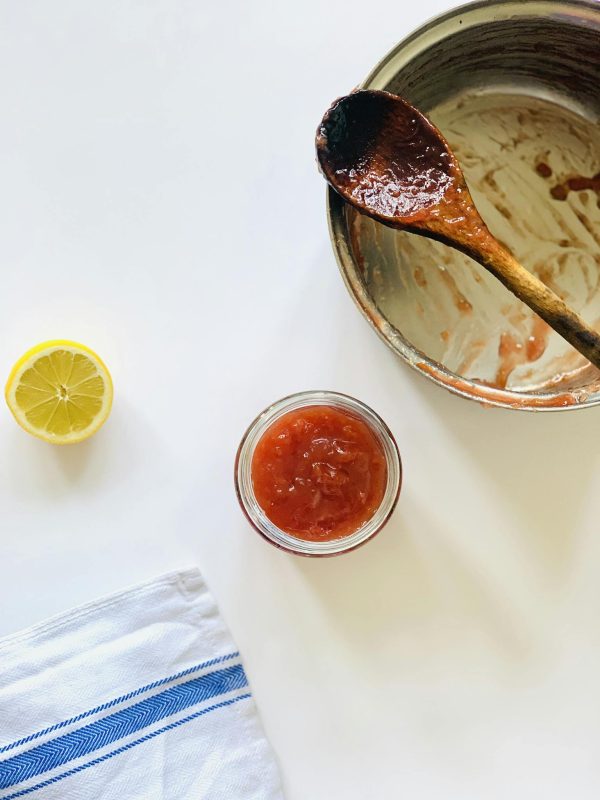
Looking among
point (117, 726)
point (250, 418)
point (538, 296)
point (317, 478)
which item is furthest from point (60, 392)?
point (538, 296)

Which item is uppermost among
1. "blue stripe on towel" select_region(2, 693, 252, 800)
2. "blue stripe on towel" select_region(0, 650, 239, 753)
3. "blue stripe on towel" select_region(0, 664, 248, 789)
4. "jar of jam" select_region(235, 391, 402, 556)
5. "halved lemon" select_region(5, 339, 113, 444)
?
"halved lemon" select_region(5, 339, 113, 444)

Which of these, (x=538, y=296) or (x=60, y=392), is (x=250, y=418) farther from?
(x=538, y=296)

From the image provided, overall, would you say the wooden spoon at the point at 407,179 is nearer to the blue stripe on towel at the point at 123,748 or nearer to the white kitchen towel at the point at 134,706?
the white kitchen towel at the point at 134,706

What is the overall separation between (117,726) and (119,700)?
4 cm

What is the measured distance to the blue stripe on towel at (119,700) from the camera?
1.06 metres

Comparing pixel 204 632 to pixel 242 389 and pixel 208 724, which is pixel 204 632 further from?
pixel 242 389

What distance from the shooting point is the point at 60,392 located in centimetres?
106

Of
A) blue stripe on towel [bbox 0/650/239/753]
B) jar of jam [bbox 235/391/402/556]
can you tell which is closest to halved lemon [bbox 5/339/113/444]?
jar of jam [bbox 235/391/402/556]

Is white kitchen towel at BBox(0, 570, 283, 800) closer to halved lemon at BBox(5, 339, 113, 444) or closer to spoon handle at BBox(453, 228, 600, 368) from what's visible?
halved lemon at BBox(5, 339, 113, 444)

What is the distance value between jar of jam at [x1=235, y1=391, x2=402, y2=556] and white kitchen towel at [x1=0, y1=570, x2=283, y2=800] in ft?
0.56

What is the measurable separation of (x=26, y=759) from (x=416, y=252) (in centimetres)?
91

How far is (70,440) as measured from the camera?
1.07m

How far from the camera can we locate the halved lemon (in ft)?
3.44

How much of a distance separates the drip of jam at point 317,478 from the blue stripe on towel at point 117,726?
26cm
